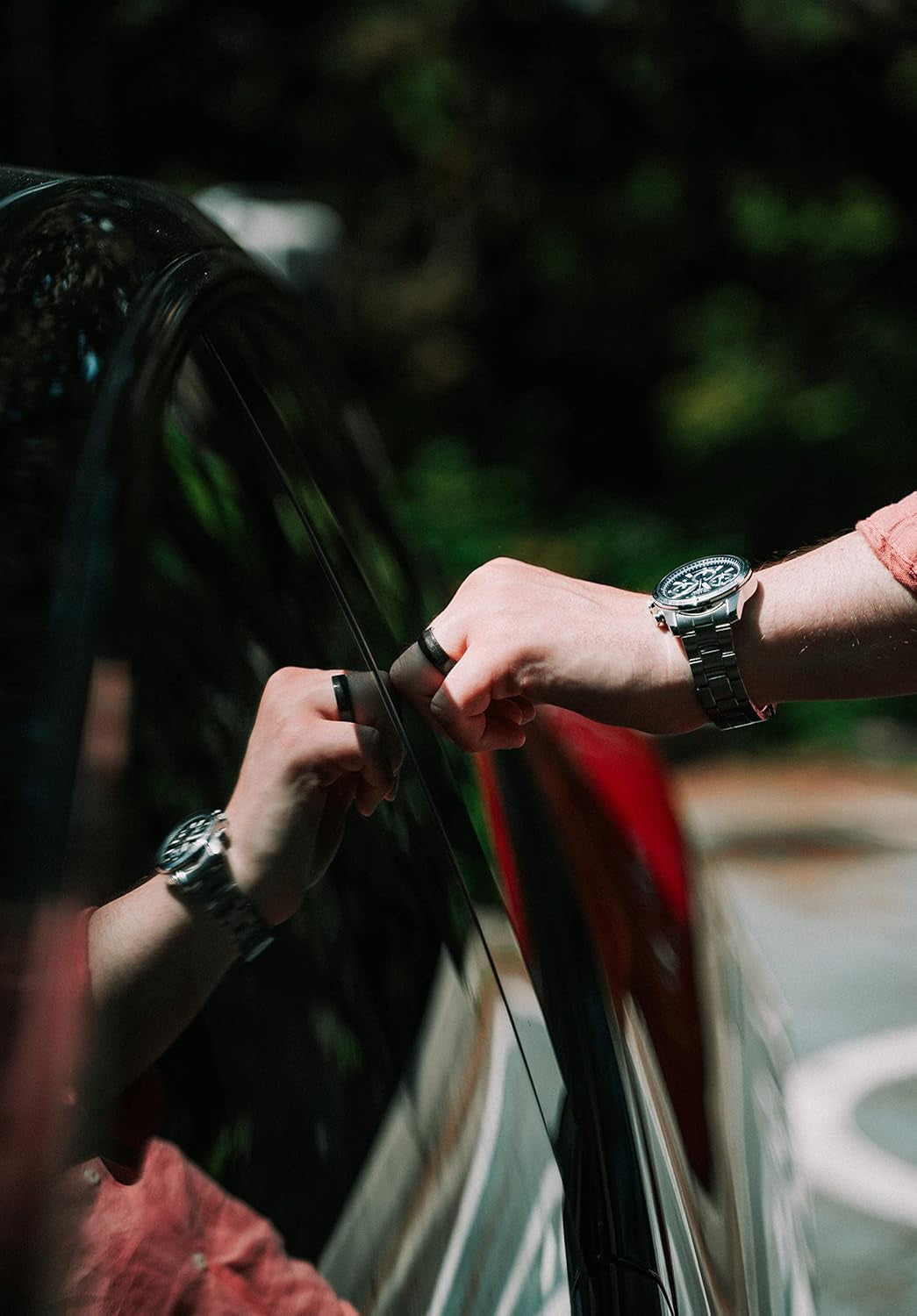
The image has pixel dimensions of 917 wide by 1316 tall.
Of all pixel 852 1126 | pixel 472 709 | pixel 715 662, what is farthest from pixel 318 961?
pixel 852 1126

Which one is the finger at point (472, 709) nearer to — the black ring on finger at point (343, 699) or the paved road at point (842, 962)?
the black ring on finger at point (343, 699)

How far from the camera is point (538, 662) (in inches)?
54.6

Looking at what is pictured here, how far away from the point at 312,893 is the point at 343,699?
0.18m

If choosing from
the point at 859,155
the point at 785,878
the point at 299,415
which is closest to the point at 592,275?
the point at 859,155

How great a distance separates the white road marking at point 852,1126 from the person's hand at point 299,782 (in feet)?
6.19

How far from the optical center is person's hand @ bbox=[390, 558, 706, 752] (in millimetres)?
1355

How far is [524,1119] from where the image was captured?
1206mm

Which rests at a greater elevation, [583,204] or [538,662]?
[583,204]

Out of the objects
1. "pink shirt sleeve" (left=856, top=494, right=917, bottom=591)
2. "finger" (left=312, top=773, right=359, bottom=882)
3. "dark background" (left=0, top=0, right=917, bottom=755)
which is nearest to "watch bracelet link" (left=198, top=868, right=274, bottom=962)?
"finger" (left=312, top=773, right=359, bottom=882)

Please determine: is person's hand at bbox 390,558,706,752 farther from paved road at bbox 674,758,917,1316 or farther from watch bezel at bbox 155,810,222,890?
paved road at bbox 674,758,917,1316

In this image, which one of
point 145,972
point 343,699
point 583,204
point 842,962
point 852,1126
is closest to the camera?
point 145,972

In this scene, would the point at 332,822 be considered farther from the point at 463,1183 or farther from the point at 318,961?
the point at 463,1183

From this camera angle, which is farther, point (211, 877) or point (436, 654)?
point (436, 654)

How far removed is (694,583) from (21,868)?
0.92 m
